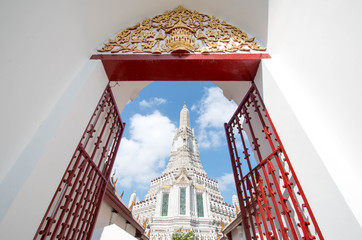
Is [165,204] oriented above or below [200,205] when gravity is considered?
above

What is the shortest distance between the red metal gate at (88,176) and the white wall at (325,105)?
247cm

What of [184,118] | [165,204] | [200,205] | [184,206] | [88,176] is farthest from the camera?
[184,118]

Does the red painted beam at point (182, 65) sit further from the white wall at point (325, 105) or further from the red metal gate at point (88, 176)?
the white wall at point (325, 105)

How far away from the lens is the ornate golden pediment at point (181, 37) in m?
3.12

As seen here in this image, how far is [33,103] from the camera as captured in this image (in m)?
1.98

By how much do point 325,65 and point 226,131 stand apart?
2.02 metres

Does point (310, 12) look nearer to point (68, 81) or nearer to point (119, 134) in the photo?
point (68, 81)

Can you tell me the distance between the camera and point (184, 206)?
26.4 metres

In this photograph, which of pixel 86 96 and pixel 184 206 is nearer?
pixel 86 96

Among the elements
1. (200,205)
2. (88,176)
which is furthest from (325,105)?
(200,205)

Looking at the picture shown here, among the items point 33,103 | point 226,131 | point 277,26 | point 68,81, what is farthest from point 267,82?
point 33,103

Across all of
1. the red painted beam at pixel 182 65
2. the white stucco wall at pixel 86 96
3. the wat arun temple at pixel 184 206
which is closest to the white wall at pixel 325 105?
the white stucco wall at pixel 86 96

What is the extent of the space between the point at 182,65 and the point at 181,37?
1.66 ft

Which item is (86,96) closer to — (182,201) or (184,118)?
(182,201)
